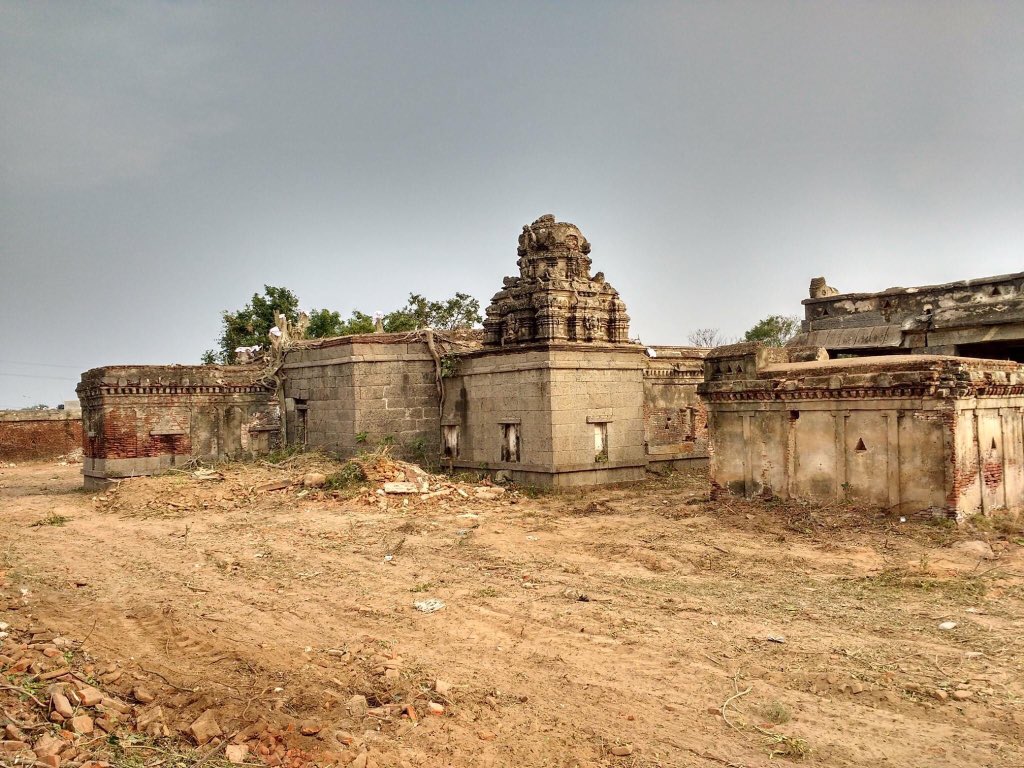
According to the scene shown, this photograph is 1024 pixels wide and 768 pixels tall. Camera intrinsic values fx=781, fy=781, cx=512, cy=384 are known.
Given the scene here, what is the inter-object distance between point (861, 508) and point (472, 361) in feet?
30.3

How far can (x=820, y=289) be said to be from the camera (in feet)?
70.2

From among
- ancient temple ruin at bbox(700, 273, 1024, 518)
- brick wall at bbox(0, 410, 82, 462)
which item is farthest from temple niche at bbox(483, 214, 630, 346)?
brick wall at bbox(0, 410, 82, 462)

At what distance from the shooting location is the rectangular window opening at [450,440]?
18.5m

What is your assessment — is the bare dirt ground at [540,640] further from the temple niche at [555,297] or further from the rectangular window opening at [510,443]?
the temple niche at [555,297]

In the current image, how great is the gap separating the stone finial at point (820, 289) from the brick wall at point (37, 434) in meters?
26.0

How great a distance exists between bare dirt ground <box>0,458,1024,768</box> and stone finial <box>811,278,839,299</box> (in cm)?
1069

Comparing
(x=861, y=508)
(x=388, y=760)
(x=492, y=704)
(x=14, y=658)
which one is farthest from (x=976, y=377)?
(x=14, y=658)

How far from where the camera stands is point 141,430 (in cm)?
1839

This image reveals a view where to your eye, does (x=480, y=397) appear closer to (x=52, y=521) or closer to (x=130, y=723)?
(x=52, y=521)

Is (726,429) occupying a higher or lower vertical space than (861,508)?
higher

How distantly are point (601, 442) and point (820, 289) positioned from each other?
8.89 m

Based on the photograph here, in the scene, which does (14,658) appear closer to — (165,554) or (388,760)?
(388,760)

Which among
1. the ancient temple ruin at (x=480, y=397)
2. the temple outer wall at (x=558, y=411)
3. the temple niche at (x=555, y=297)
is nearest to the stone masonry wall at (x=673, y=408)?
the ancient temple ruin at (x=480, y=397)

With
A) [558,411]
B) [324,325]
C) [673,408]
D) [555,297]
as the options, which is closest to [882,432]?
[558,411]
